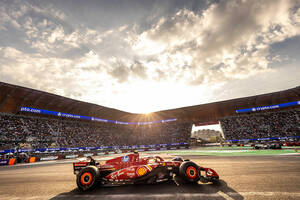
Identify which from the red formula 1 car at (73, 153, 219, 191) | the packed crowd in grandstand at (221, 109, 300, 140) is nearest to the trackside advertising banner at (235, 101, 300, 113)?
the packed crowd in grandstand at (221, 109, 300, 140)

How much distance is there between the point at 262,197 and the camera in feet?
11.4

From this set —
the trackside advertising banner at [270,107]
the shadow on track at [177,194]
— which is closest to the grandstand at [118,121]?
the trackside advertising banner at [270,107]

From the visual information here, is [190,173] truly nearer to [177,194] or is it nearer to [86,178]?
[177,194]

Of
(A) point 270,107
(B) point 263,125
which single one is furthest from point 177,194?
(A) point 270,107

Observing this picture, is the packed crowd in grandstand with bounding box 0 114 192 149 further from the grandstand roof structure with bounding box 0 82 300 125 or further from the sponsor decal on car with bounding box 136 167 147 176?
the sponsor decal on car with bounding box 136 167 147 176

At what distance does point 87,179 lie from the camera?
193 inches

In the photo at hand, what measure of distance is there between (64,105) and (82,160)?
32184 millimetres

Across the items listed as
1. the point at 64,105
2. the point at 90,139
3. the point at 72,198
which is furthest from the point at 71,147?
the point at 72,198

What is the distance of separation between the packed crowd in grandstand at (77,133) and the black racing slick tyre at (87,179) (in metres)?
30.0

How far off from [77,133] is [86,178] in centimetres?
3765

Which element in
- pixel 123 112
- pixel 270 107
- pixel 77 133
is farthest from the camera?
pixel 123 112

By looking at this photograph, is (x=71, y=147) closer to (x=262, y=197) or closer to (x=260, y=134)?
(x=262, y=197)

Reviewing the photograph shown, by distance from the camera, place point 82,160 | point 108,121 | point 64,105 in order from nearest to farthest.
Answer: point 82,160 → point 64,105 → point 108,121

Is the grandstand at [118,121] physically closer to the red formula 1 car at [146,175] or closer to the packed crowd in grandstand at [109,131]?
the packed crowd in grandstand at [109,131]
